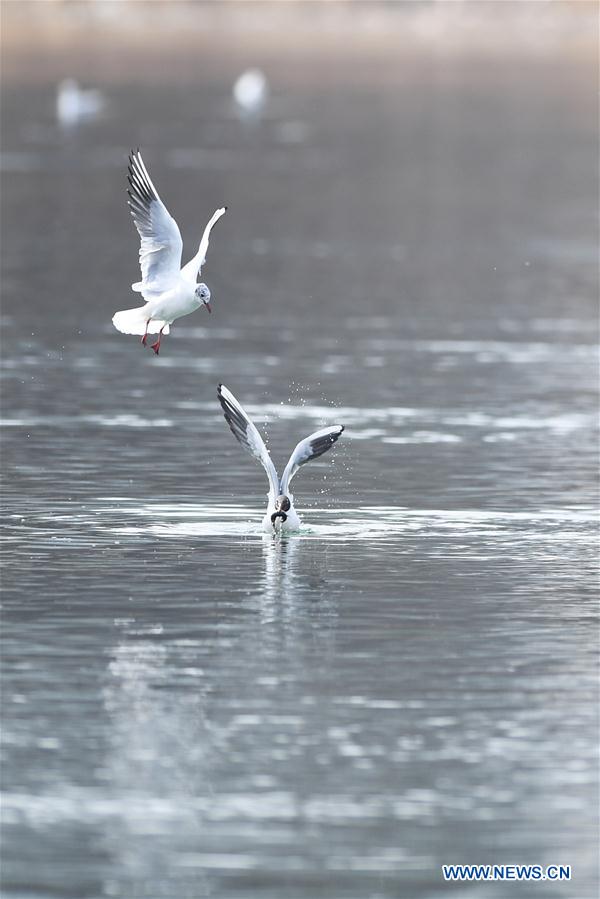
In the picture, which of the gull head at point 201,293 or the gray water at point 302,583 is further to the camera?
the gull head at point 201,293

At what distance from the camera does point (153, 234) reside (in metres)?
22.0

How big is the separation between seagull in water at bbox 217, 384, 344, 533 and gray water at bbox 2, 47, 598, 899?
9.9 inches

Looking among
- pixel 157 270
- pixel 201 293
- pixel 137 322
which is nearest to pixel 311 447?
pixel 201 293

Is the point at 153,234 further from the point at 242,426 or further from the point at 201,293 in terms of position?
the point at 242,426

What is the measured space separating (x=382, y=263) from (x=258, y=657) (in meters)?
28.6

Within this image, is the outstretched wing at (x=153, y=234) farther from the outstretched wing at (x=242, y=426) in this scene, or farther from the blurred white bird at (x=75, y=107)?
the blurred white bird at (x=75, y=107)

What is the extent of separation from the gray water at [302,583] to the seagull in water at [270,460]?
0.82 feet

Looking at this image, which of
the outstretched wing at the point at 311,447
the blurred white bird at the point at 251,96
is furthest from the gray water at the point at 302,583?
the blurred white bird at the point at 251,96

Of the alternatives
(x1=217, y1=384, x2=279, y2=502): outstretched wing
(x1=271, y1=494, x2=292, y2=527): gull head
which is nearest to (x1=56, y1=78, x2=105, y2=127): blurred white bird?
(x1=217, y1=384, x2=279, y2=502): outstretched wing

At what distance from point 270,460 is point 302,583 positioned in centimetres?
196

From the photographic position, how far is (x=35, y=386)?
30.0 meters

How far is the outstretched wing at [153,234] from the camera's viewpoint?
2164 centimetres

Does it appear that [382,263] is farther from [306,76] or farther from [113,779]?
[306,76]

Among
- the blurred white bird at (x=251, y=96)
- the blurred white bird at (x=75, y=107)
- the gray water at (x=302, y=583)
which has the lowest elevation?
the gray water at (x=302, y=583)
